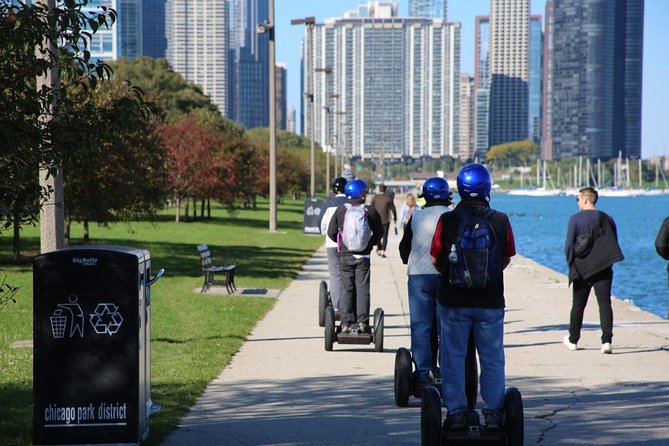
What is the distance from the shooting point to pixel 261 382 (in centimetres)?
1077

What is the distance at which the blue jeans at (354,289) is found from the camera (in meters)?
12.4

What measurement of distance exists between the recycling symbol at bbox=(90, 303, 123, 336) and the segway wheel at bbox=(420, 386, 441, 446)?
6.50ft

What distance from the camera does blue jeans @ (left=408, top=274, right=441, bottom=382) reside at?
31.1 feet

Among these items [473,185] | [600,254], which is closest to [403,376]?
A: [473,185]

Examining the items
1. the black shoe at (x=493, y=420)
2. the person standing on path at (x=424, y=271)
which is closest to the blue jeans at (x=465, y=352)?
the black shoe at (x=493, y=420)

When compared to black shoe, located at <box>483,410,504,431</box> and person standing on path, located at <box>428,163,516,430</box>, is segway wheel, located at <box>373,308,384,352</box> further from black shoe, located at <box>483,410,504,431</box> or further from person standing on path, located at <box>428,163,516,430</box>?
black shoe, located at <box>483,410,504,431</box>

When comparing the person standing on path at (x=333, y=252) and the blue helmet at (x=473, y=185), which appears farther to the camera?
the person standing on path at (x=333, y=252)

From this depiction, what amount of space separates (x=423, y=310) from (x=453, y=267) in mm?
2622

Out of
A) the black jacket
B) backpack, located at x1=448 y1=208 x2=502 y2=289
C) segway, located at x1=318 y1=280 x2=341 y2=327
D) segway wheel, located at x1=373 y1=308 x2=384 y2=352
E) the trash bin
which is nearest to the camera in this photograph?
backpack, located at x1=448 y1=208 x2=502 y2=289

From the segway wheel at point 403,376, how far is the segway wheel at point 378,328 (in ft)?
9.92

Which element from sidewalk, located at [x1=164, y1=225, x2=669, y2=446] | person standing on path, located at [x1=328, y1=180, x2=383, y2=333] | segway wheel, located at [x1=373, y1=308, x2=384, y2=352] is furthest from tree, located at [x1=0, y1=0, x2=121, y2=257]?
segway wheel, located at [x1=373, y1=308, x2=384, y2=352]

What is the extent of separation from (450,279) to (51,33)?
9.88ft

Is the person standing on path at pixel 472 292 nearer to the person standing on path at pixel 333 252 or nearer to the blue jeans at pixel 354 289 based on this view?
the blue jeans at pixel 354 289

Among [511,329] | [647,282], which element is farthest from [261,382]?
[647,282]
